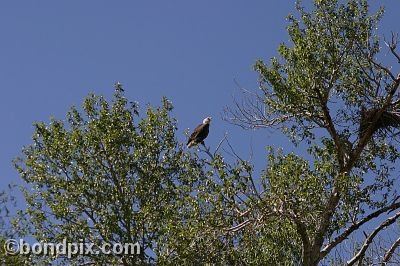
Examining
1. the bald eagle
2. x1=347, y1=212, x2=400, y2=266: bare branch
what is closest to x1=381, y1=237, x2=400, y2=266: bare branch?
x1=347, y1=212, x2=400, y2=266: bare branch

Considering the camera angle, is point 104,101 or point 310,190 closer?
point 310,190

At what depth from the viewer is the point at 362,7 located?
19641 mm

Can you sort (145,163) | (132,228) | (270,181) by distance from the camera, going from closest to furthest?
(270,181) < (132,228) < (145,163)

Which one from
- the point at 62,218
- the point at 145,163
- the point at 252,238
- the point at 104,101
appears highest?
the point at 104,101

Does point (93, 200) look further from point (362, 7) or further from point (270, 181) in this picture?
point (362, 7)

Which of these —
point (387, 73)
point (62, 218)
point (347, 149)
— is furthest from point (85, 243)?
point (387, 73)

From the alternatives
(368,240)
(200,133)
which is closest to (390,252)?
(368,240)

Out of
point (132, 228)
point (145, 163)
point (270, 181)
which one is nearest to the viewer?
point (270, 181)

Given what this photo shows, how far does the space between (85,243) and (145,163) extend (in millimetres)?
2250

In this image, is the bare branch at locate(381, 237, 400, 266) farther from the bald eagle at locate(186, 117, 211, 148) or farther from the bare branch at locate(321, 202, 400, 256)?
the bald eagle at locate(186, 117, 211, 148)

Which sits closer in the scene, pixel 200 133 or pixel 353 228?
pixel 353 228

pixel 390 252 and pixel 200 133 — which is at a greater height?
pixel 200 133

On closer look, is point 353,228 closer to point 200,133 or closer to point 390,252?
point 390,252

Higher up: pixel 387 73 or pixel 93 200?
pixel 387 73
